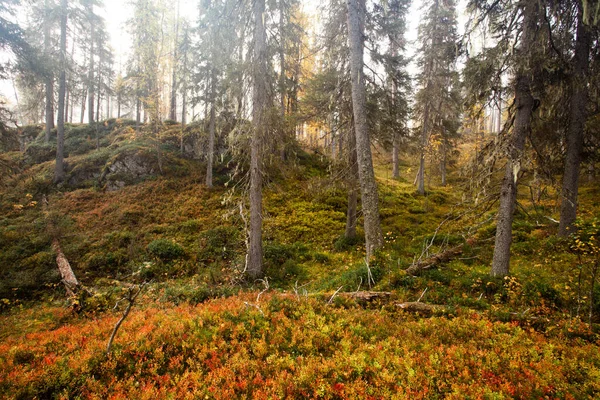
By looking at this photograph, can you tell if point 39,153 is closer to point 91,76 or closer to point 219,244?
point 91,76

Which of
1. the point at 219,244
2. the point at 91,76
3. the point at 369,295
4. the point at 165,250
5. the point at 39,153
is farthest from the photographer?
the point at 91,76

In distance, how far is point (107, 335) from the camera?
509 centimetres

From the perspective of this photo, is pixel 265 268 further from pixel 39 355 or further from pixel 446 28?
pixel 446 28

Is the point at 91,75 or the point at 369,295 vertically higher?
the point at 91,75

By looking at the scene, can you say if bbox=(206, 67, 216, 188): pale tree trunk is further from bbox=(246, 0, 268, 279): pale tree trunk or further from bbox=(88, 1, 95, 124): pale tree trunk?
bbox=(88, 1, 95, 124): pale tree trunk

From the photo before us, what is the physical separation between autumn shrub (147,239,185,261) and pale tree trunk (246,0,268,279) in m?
4.06

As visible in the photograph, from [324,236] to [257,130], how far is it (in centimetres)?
693

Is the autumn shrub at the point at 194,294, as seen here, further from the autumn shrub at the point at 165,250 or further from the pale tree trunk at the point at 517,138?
the pale tree trunk at the point at 517,138

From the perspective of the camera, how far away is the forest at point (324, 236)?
394 centimetres

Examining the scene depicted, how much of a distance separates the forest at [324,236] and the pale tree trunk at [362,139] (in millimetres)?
68

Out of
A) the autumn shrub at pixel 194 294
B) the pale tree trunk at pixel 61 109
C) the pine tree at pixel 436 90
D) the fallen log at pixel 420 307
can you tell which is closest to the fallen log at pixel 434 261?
the fallen log at pixel 420 307

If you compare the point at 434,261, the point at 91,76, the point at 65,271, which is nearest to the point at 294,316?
the point at 434,261

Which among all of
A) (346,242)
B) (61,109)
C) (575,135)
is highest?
(61,109)

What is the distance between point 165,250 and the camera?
12406 millimetres
